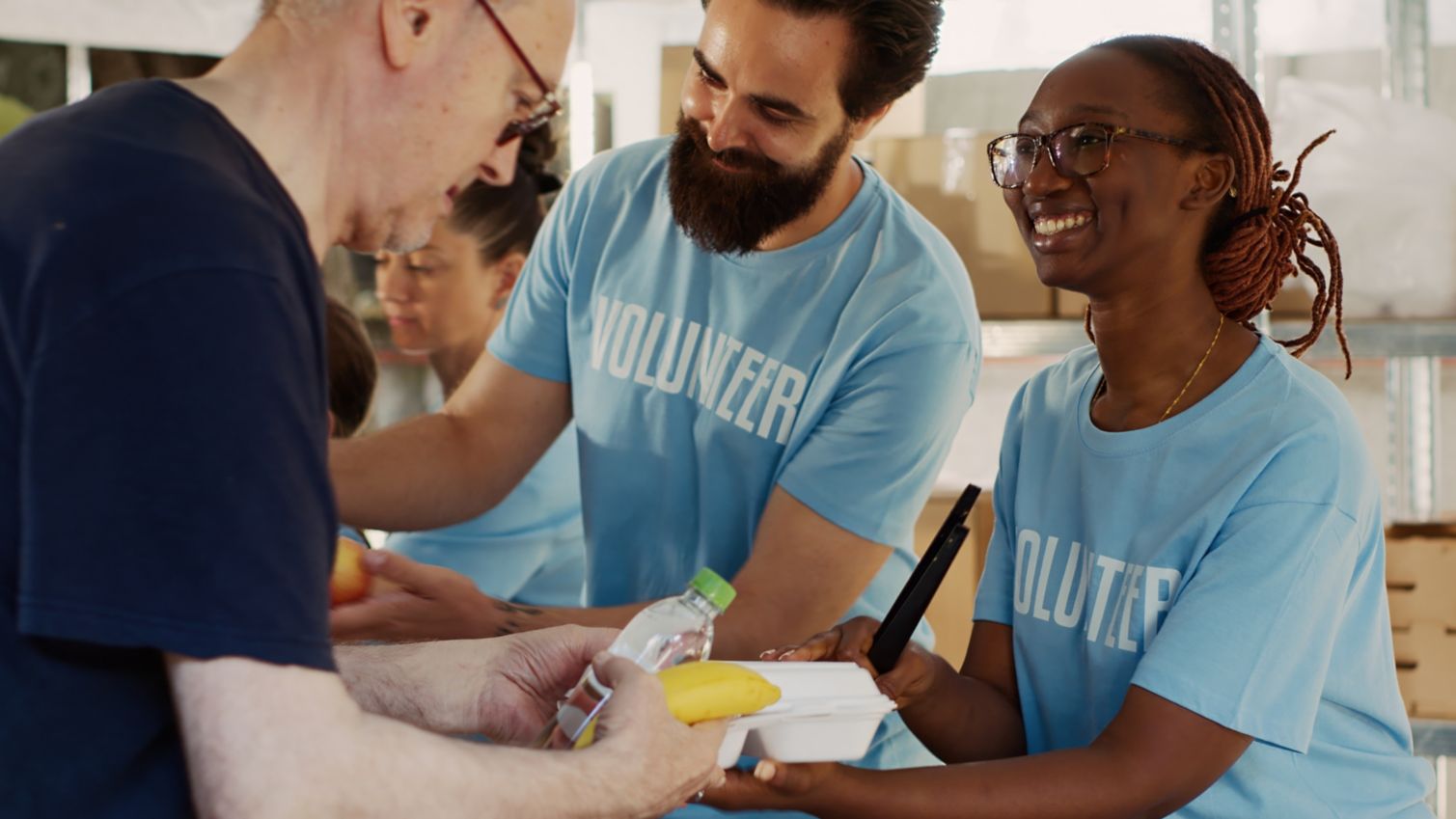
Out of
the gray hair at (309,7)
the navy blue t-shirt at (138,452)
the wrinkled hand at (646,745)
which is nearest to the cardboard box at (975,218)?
the wrinkled hand at (646,745)

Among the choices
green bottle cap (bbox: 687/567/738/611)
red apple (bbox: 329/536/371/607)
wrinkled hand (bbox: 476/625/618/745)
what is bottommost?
red apple (bbox: 329/536/371/607)

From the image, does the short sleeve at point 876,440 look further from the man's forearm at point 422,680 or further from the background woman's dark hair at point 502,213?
the background woman's dark hair at point 502,213

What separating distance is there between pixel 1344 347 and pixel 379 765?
4.16 feet

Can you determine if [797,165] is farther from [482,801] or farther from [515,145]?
[482,801]

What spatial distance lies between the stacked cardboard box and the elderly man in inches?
81.5

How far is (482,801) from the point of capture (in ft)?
2.86

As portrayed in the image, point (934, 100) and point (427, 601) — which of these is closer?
point (427, 601)

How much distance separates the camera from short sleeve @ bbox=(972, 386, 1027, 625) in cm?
163

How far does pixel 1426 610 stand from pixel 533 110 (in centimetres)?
216

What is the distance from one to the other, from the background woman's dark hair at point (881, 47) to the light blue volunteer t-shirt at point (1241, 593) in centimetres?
68

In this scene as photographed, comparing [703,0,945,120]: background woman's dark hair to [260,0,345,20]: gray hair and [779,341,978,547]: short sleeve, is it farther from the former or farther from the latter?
[260,0,345,20]: gray hair

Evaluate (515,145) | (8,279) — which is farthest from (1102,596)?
(8,279)

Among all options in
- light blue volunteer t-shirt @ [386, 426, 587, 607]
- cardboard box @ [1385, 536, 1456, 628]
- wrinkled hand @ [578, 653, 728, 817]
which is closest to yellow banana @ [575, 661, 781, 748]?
wrinkled hand @ [578, 653, 728, 817]

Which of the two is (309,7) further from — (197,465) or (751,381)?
(751,381)
